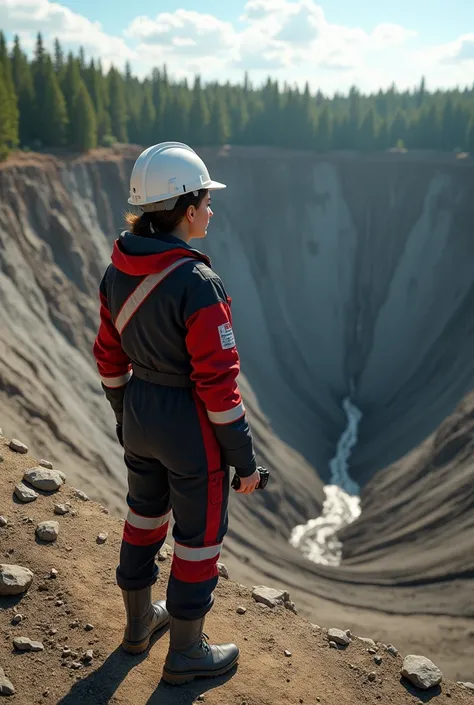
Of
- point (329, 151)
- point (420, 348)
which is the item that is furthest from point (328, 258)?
point (329, 151)

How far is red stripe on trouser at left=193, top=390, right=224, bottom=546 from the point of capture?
183 inches

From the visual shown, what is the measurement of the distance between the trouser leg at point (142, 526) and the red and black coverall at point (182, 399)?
0.01 metres

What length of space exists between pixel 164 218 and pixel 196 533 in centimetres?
242

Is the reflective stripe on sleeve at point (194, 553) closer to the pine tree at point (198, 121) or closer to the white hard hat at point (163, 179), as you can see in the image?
the white hard hat at point (163, 179)

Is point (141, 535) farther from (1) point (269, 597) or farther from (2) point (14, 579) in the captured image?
(1) point (269, 597)

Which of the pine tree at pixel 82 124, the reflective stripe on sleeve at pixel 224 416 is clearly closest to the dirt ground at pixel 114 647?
the reflective stripe on sleeve at pixel 224 416

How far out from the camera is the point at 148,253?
459 centimetres

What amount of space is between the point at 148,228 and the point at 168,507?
232 centimetres

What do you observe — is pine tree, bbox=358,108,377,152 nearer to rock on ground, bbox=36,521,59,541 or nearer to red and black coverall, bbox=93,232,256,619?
rock on ground, bbox=36,521,59,541

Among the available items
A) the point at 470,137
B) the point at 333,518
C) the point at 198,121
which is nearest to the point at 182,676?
the point at 333,518

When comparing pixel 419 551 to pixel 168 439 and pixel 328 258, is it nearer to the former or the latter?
pixel 168 439

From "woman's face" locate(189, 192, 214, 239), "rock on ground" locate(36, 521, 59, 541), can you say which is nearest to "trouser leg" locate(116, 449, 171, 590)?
"rock on ground" locate(36, 521, 59, 541)

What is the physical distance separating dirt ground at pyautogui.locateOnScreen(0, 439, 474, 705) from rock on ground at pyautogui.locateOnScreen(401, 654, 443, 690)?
0.07m

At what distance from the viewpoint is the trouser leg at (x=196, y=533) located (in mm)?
4750
